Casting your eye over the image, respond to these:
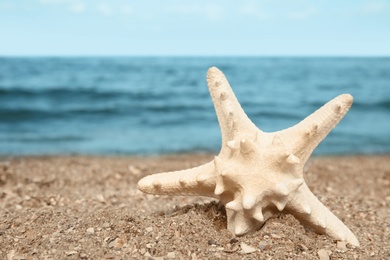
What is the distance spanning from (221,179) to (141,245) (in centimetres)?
68

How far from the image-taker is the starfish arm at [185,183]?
326 cm

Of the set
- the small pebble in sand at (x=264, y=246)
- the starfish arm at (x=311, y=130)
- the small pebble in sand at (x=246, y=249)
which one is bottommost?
the small pebble in sand at (x=246, y=249)

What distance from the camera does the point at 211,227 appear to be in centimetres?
327

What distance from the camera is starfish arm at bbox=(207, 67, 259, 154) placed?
10.8 feet

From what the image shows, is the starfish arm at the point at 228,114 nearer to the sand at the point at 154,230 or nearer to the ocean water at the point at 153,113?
the sand at the point at 154,230

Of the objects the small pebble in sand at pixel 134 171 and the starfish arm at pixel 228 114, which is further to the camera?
the small pebble in sand at pixel 134 171

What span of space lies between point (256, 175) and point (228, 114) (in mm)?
527

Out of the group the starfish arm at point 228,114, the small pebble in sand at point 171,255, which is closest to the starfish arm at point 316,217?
the starfish arm at point 228,114

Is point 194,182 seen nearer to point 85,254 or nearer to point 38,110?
point 85,254

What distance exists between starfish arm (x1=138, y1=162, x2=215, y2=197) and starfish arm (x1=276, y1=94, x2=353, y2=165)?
1.91ft

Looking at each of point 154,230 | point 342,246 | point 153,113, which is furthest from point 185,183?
point 153,113

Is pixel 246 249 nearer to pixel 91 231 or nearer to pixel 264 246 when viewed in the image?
pixel 264 246

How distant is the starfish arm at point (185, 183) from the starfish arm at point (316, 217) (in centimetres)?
58

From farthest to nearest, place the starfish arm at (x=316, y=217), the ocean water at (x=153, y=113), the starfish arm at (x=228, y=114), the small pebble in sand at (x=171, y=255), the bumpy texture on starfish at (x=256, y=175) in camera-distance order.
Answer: the ocean water at (x=153, y=113)
the starfish arm at (x=228, y=114)
the starfish arm at (x=316, y=217)
the bumpy texture on starfish at (x=256, y=175)
the small pebble in sand at (x=171, y=255)
